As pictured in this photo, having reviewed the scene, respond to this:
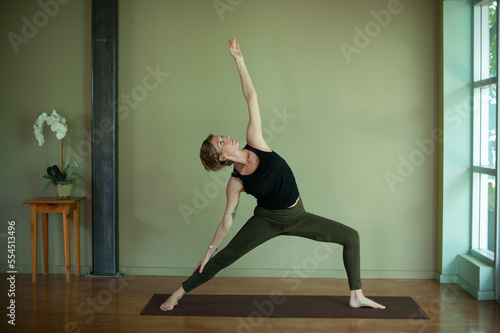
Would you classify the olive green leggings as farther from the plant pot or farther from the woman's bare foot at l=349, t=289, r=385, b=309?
the plant pot

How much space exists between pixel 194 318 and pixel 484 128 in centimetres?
269

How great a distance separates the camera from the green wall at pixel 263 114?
427 cm

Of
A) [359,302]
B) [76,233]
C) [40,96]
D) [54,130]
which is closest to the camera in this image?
[359,302]

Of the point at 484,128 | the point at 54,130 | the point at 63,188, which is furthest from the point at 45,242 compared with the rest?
the point at 484,128

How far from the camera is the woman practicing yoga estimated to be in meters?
3.22

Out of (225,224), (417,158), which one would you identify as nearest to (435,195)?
(417,158)

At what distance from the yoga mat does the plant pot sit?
1.17 metres

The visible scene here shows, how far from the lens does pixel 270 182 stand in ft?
10.6

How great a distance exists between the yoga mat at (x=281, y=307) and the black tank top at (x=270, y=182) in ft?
2.45

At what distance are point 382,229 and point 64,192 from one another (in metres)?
2.73

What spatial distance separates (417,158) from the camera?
4.29 metres

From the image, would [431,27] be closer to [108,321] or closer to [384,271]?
[384,271]

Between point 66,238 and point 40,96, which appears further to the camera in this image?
point 40,96

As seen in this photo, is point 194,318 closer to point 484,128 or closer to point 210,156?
point 210,156
